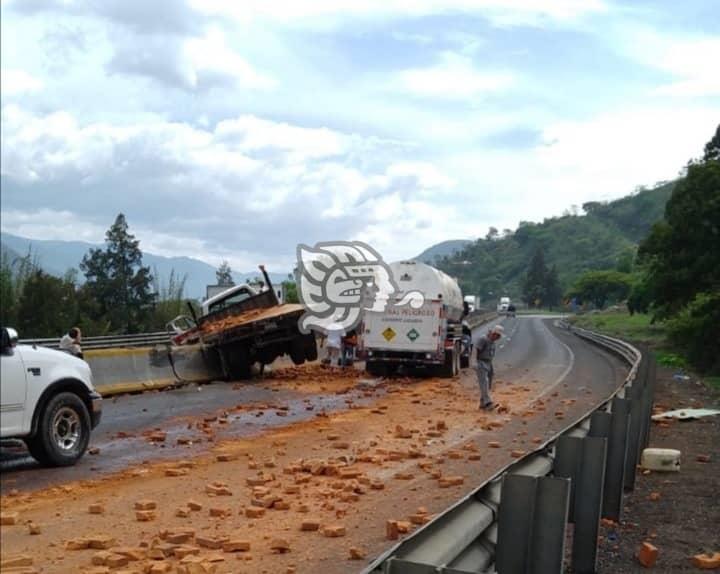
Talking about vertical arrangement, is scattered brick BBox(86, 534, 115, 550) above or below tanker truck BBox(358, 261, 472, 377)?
below

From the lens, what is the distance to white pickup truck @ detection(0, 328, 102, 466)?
9.94 metres

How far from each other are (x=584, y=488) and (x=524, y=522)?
86.1 inches

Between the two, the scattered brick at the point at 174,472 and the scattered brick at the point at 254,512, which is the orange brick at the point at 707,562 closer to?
the scattered brick at the point at 254,512

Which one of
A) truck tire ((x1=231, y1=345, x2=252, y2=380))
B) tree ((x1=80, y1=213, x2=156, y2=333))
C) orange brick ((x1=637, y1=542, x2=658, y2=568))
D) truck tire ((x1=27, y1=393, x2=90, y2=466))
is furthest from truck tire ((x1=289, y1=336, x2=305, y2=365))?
tree ((x1=80, y1=213, x2=156, y2=333))

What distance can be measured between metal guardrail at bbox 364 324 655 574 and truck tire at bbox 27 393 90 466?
5.85 m

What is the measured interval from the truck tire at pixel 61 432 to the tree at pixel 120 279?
1894 inches

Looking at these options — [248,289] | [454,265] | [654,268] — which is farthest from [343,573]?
[454,265]

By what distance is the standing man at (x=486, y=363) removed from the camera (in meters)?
18.2

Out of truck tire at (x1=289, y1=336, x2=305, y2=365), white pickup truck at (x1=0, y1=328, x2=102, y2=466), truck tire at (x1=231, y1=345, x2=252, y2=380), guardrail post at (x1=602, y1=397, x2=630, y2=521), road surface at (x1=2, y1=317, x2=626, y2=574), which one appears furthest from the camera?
truck tire at (x1=289, y1=336, x2=305, y2=365)

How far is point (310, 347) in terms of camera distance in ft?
81.8

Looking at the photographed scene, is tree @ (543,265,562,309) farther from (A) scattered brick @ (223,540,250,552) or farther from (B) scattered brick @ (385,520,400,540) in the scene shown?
(A) scattered brick @ (223,540,250,552)

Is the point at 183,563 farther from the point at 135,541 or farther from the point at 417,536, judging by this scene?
the point at 417,536

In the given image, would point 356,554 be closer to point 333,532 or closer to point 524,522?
point 333,532

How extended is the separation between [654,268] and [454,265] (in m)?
128
